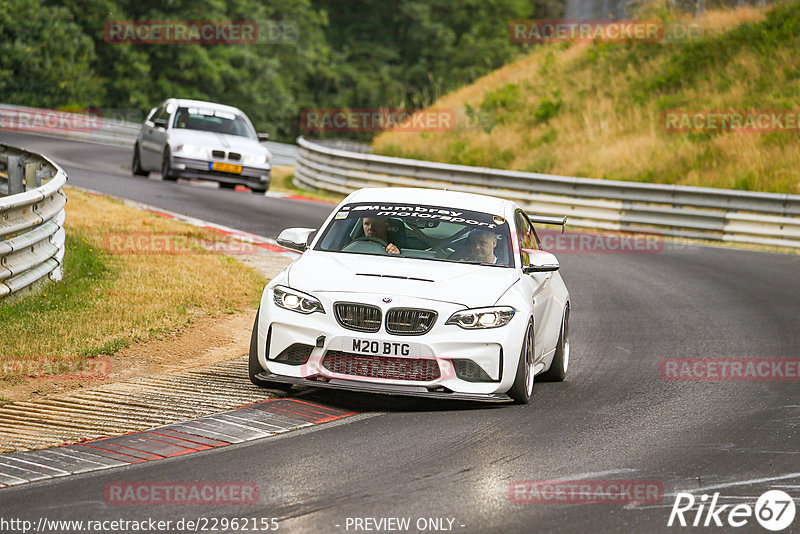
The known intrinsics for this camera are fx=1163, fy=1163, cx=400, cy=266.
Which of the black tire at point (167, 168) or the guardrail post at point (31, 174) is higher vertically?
the guardrail post at point (31, 174)

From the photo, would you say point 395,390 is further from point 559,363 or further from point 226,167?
point 226,167

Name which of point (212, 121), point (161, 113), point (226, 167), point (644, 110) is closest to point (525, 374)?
point (226, 167)

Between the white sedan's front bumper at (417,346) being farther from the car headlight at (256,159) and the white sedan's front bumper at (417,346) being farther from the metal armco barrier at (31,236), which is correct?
the car headlight at (256,159)

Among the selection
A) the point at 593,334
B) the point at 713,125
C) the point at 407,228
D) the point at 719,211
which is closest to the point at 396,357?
the point at 407,228

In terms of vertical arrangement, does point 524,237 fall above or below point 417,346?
above

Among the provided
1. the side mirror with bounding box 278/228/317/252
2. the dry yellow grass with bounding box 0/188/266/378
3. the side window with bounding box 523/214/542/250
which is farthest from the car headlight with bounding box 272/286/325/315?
the side window with bounding box 523/214/542/250

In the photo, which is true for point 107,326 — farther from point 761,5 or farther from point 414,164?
point 761,5

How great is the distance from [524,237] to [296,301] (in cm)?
253

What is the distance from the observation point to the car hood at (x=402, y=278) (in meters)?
8.20

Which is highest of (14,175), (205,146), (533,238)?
(533,238)

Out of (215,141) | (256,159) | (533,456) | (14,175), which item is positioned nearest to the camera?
(533,456)

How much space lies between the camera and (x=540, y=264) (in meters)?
9.16

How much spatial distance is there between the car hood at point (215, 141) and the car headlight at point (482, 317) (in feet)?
49.9

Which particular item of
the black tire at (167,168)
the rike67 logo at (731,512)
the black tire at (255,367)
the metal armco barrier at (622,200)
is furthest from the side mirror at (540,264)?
the black tire at (167,168)
